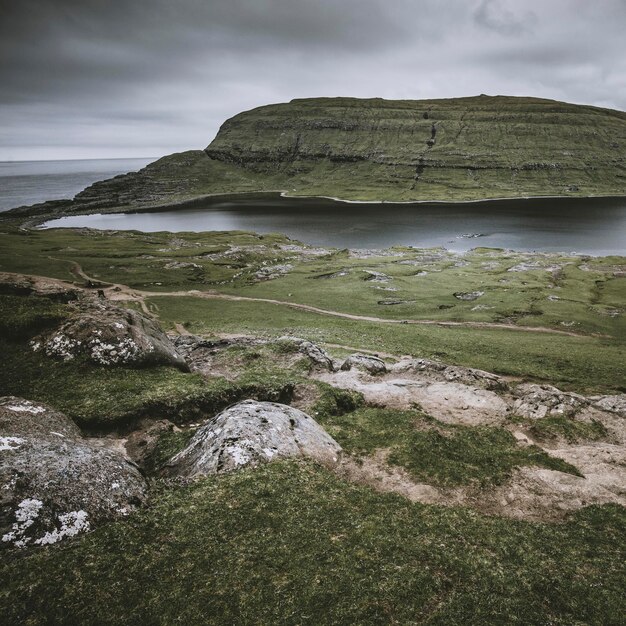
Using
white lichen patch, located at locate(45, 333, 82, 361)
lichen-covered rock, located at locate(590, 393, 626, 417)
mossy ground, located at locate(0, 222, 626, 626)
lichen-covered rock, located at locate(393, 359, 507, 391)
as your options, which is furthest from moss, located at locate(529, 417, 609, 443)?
white lichen patch, located at locate(45, 333, 82, 361)

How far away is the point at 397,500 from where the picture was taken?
62.6 feet

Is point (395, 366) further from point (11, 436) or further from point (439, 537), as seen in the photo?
point (11, 436)

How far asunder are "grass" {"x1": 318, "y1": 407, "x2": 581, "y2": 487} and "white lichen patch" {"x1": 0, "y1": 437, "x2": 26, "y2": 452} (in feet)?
55.7

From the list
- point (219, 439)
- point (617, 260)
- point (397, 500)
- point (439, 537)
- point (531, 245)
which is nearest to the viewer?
point (439, 537)

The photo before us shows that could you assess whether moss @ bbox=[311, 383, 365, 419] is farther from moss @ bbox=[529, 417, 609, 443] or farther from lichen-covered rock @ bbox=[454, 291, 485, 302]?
lichen-covered rock @ bbox=[454, 291, 485, 302]

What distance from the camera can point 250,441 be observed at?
21172 mm

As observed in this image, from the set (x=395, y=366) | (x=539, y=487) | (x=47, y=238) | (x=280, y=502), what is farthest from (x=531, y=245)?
(x=47, y=238)

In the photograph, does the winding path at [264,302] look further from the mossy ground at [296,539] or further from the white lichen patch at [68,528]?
the white lichen patch at [68,528]

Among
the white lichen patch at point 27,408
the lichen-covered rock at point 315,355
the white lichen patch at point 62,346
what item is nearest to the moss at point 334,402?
the lichen-covered rock at point 315,355

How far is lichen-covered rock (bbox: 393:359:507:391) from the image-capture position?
1405 inches

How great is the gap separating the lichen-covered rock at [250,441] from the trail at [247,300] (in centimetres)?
4315

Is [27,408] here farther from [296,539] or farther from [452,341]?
[452,341]

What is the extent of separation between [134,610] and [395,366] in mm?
31503

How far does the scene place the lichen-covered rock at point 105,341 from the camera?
28578mm
